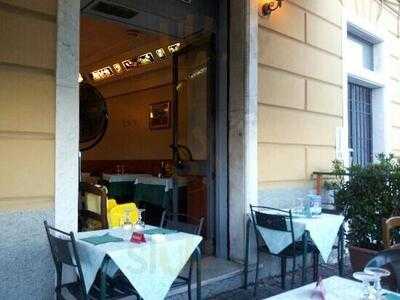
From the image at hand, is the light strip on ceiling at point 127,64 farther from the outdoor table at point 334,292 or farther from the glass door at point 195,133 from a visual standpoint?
the outdoor table at point 334,292

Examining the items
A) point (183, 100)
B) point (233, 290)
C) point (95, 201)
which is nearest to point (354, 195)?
point (233, 290)

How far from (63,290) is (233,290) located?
1674 mm

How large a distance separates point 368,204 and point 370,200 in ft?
0.16

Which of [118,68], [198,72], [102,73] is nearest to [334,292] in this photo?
[198,72]

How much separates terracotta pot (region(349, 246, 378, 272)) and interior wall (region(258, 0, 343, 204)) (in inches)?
35.6

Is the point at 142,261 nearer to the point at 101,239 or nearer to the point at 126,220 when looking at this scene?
the point at 101,239

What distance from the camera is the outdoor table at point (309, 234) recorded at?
3.57 meters

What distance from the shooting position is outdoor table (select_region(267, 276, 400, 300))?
174 centimetres

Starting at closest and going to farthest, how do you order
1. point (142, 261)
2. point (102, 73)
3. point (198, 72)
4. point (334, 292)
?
point (334, 292)
point (142, 261)
point (198, 72)
point (102, 73)

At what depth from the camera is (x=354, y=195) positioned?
15.0 feet

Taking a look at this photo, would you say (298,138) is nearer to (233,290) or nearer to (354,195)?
(354,195)

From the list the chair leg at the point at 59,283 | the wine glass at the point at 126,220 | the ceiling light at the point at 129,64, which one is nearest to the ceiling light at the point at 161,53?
the ceiling light at the point at 129,64

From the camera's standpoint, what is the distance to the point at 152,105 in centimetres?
743

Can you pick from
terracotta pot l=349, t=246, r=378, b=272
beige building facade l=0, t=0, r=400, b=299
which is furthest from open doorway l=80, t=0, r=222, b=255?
terracotta pot l=349, t=246, r=378, b=272
